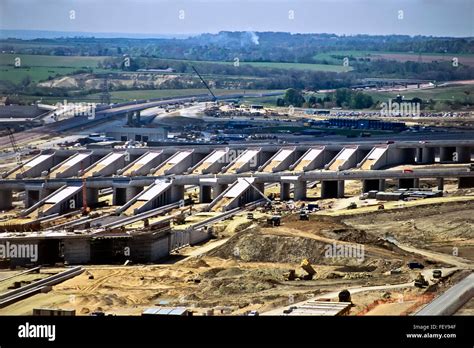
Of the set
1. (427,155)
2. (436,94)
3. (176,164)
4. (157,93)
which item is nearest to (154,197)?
(176,164)

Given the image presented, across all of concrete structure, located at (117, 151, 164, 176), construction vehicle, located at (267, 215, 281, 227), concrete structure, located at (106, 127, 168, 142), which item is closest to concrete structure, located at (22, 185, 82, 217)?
concrete structure, located at (117, 151, 164, 176)

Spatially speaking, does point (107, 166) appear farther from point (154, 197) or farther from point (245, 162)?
point (154, 197)

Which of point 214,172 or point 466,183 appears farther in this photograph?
point 214,172

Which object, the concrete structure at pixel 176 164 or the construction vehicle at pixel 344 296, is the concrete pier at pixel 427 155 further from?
the construction vehicle at pixel 344 296

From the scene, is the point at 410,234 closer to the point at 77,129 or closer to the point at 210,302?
the point at 210,302

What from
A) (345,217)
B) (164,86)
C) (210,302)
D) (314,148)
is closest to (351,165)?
(314,148)
